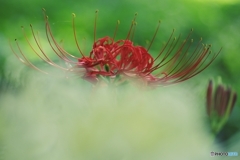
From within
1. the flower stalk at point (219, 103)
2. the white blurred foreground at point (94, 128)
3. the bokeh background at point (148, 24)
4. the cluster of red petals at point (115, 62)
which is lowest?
the white blurred foreground at point (94, 128)

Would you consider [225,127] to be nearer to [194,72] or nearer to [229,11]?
Result: [194,72]

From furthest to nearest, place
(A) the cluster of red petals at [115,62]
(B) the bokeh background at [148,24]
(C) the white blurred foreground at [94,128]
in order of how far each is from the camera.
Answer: (B) the bokeh background at [148,24] < (A) the cluster of red petals at [115,62] < (C) the white blurred foreground at [94,128]

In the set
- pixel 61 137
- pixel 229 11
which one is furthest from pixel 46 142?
pixel 229 11

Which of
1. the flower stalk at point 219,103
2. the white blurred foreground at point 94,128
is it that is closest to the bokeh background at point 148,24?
the flower stalk at point 219,103

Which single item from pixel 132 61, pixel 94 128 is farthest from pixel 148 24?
pixel 94 128

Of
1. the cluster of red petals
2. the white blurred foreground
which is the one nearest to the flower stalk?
the cluster of red petals

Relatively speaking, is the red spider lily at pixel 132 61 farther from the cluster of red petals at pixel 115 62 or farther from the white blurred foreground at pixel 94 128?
the white blurred foreground at pixel 94 128
